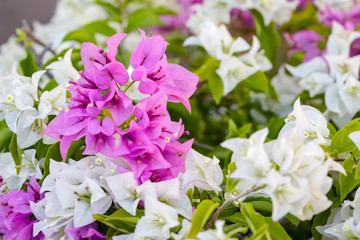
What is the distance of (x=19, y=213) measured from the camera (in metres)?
0.39

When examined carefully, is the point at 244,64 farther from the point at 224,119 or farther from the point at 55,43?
the point at 55,43

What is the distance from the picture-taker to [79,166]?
38cm

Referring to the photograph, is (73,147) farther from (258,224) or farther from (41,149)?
(258,224)

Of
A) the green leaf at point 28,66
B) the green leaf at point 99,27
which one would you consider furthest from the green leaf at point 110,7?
the green leaf at point 28,66

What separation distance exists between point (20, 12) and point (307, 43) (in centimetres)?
111

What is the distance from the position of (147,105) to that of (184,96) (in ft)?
0.14

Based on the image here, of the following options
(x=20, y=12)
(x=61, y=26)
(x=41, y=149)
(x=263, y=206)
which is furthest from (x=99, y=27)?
(x=20, y=12)

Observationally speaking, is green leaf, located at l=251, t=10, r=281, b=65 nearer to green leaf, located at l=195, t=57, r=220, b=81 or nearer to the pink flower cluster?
green leaf, located at l=195, t=57, r=220, b=81

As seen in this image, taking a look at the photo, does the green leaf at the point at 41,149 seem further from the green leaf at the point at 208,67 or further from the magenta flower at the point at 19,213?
the green leaf at the point at 208,67

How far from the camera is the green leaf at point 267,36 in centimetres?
66

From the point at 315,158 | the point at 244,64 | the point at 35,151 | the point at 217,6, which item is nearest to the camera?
the point at 315,158

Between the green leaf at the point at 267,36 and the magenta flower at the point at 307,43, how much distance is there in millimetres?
28

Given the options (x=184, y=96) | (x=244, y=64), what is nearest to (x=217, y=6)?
(x=244, y=64)

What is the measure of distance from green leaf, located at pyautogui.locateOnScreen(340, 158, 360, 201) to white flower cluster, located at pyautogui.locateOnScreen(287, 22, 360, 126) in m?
0.16
